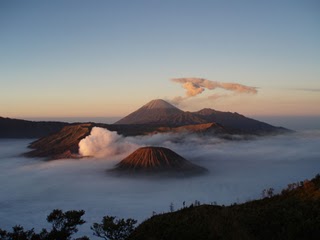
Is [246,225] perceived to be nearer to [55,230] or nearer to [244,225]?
[244,225]

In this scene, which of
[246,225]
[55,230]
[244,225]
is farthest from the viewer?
[55,230]

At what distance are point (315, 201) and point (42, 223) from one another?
12938cm

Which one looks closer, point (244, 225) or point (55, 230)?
point (244, 225)

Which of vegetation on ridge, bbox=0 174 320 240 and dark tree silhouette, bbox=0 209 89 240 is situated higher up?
vegetation on ridge, bbox=0 174 320 240

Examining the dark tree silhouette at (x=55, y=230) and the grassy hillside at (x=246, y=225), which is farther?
the dark tree silhouette at (x=55, y=230)

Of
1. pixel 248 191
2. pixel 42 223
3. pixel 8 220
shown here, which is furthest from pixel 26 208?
pixel 248 191

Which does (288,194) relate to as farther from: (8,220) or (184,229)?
(8,220)

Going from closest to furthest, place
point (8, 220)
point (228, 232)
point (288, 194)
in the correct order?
point (228, 232)
point (288, 194)
point (8, 220)

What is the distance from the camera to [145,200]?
18725 cm

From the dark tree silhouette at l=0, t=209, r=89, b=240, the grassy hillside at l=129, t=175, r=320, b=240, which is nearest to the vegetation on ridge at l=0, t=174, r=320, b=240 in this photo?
the grassy hillside at l=129, t=175, r=320, b=240

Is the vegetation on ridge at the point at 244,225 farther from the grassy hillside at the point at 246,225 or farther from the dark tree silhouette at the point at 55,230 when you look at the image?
the dark tree silhouette at the point at 55,230

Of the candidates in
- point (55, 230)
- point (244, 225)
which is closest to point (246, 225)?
point (244, 225)

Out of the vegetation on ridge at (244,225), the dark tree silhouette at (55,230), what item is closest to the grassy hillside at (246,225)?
the vegetation on ridge at (244,225)

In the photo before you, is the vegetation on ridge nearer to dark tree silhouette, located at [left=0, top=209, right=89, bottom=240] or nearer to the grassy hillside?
the grassy hillside
